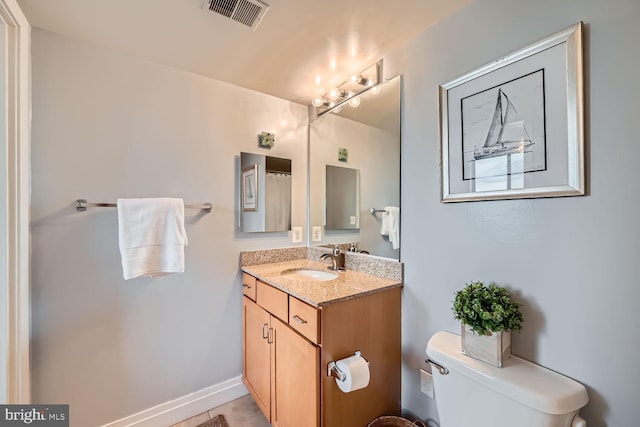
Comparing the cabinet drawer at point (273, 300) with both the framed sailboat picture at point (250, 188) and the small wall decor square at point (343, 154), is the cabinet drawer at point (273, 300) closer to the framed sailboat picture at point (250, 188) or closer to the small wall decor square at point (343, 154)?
the framed sailboat picture at point (250, 188)

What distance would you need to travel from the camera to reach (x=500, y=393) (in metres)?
0.87

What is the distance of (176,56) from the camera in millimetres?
1484

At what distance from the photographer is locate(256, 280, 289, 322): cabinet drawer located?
1.33 m

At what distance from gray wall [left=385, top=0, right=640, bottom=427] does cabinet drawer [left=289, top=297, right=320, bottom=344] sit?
0.58m

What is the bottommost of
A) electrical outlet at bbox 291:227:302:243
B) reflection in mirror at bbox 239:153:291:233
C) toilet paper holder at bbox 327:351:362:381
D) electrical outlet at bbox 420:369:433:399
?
electrical outlet at bbox 420:369:433:399

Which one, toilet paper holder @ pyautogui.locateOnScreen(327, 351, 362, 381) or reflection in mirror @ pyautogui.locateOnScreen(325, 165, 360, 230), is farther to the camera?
reflection in mirror @ pyautogui.locateOnScreen(325, 165, 360, 230)

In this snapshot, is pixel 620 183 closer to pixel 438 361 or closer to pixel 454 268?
pixel 454 268

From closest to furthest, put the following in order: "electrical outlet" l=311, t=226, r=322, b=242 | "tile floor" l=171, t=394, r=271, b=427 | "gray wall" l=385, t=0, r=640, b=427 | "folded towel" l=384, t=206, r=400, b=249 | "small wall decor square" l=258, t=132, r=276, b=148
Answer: "gray wall" l=385, t=0, r=640, b=427 < "folded towel" l=384, t=206, r=400, b=249 < "tile floor" l=171, t=394, r=271, b=427 < "small wall decor square" l=258, t=132, r=276, b=148 < "electrical outlet" l=311, t=226, r=322, b=242

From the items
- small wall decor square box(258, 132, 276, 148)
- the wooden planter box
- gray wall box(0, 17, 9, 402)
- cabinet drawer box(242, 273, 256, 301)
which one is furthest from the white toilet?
gray wall box(0, 17, 9, 402)

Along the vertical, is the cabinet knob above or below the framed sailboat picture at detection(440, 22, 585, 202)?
below

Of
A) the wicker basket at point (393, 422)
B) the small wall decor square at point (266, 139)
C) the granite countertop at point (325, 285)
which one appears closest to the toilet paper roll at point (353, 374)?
the granite countertop at point (325, 285)

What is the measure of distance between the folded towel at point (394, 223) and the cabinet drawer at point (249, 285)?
0.92 meters

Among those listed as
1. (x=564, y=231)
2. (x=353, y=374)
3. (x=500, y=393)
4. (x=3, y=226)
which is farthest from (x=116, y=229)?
(x=564, y=231)

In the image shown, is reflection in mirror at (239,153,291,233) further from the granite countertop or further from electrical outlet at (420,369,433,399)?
electrical outlet at (420,369,433,399)
